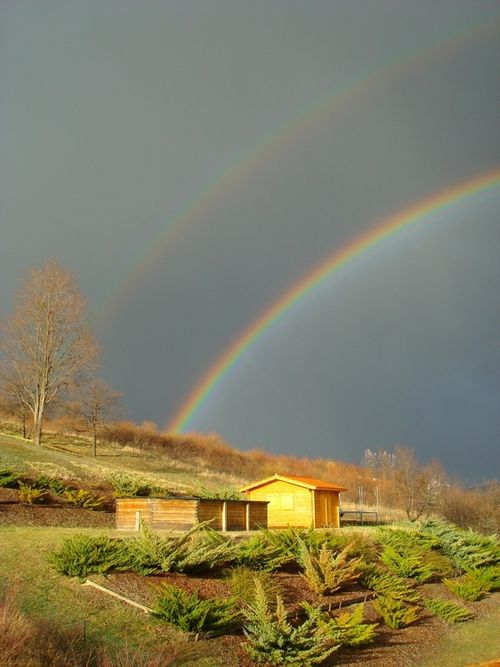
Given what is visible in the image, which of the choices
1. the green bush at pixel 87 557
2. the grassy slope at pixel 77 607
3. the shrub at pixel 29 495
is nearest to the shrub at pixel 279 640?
the grassy slope at pixel 77 607

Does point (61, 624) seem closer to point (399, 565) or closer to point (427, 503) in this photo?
point (399, 565)

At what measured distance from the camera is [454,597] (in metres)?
20.6

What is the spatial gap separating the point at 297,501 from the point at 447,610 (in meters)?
17.4

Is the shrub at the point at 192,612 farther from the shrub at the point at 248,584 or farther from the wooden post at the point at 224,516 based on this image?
the wooden post at the point at 224,516

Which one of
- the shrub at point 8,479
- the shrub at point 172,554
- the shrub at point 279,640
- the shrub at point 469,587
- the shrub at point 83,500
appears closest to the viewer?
the shrub at point 279,640

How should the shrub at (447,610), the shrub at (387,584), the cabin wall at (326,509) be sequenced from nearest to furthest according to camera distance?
the shrub at (387,584) → the shrub at (447,610) → the cabin wall at (326,509)

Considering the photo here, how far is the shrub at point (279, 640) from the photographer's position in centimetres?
1093

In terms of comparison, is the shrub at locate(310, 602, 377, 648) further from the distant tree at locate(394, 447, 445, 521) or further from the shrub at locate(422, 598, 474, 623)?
the distant tree at locate(394, 447, 445, 521)

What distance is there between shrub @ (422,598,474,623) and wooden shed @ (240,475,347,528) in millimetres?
15801

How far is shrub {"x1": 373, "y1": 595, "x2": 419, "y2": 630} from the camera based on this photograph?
15.3 metres

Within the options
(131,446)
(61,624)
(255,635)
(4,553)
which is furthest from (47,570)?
(131,446)

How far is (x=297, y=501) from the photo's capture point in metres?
34.8

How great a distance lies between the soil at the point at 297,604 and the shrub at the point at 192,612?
29cm

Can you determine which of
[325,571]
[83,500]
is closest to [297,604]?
[325,571]
